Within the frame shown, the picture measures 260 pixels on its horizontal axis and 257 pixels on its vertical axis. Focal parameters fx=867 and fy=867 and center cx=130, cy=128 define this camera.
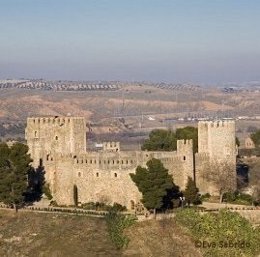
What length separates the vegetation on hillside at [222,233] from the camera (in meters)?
50.2

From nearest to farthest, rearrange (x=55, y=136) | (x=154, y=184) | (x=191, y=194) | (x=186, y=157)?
(x=154, y=184), (x=191, y=194), (x=186, y=157), (x=55, y=136)

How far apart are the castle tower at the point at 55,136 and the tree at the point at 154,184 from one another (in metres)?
8.88

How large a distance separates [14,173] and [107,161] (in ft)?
21.8

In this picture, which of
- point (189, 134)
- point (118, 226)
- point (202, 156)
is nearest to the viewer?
point (118, 226)

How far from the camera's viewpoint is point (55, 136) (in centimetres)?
6291

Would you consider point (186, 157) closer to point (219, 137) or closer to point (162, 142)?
point (219, 137)

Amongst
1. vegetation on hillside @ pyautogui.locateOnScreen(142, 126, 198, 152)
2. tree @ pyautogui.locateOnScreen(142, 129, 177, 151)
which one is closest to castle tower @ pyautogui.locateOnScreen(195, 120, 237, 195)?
vegetation on hillside @ pyautogui.locateOnScreen(142, 126, 198, 152)

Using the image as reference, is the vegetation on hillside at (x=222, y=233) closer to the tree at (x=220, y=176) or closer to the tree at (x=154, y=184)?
the tree at (x=154, y=184)

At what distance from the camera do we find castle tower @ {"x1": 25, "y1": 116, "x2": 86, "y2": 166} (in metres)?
62.1

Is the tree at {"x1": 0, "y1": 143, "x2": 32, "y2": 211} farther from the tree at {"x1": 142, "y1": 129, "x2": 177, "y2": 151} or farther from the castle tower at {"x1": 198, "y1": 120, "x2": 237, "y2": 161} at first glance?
the castle tower at {"x1": 198, "y1": 120, "x2": 237, "y2": 161}

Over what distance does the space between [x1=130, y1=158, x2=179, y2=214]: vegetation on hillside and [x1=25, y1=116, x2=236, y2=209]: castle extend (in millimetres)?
1656

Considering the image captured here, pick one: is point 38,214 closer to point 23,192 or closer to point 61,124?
point 23,192

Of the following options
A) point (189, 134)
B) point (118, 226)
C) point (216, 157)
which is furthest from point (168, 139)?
point (118, 226)

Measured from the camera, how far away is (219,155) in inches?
2362
